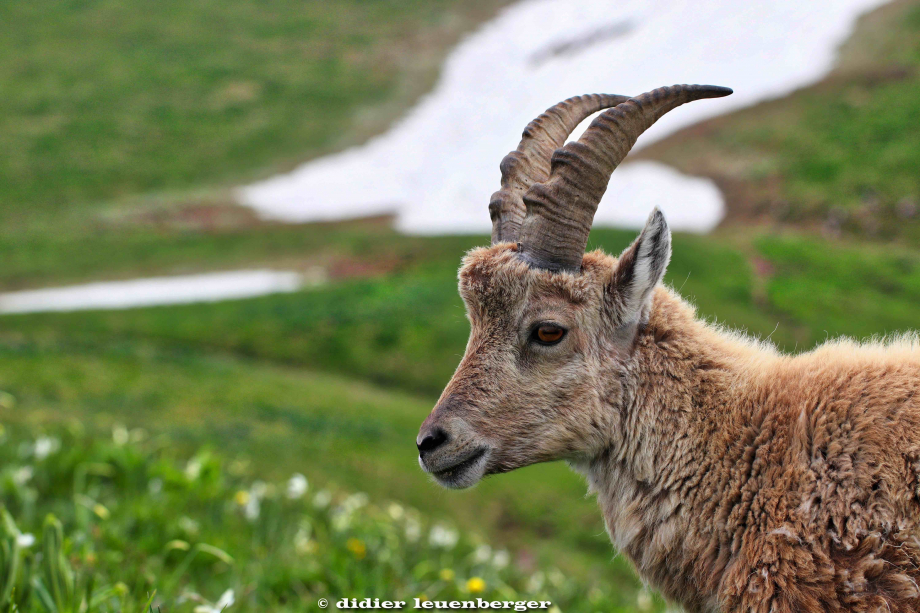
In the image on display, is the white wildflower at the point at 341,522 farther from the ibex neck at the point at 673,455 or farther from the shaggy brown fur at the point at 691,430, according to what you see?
the ibex neck at the point at 673,455

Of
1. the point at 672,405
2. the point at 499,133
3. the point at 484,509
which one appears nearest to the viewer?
the point at 672,405

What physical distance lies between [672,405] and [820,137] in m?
47.9

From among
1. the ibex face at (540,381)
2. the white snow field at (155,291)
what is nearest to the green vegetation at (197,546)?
the ibex face at (540,381)

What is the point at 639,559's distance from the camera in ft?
18.4

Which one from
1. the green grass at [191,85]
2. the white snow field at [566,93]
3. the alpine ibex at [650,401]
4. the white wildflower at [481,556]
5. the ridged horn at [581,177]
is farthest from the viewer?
the green grass at [191,85]

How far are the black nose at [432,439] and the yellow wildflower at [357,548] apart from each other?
13.0ft

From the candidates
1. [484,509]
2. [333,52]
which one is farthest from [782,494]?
[333,52]

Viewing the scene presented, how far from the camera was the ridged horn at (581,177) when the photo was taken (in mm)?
5523

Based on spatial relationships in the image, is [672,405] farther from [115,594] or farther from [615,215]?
[615,215]

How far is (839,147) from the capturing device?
45.5 metres

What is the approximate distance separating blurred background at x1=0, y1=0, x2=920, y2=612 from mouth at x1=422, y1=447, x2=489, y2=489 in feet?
6.71

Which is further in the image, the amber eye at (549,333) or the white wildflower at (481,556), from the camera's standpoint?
the white wildflower at (481,556)

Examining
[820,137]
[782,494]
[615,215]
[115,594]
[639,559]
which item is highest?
[782,494]

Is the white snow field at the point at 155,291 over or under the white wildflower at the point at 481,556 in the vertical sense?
under
